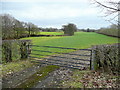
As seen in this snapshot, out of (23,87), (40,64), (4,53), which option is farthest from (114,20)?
(4,53)

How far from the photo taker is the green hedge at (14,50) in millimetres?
6055

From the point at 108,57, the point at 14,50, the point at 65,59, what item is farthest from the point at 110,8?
the point at 14,50

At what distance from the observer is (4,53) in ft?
19.8

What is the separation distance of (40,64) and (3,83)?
2310mm

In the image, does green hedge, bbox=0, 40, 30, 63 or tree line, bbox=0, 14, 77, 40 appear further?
tree line, bbox=0, 14, 77, 40

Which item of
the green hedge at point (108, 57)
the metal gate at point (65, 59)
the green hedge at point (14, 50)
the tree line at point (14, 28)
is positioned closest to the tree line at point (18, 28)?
the tree line at point (14, 28)

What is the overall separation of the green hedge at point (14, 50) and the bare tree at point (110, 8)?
16.0 feet

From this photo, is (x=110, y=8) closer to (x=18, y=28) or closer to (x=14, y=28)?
(x=14, y=28)

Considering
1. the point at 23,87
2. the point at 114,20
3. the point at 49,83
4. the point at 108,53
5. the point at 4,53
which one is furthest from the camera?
the point at 4,53

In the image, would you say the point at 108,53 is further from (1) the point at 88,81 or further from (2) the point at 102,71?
(1) the point at 88,81

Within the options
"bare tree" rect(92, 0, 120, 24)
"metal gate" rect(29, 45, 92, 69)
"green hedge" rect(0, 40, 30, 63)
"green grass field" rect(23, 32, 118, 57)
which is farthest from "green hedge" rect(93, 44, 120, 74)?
"green grass field" rect(23, 32, 118, 57)

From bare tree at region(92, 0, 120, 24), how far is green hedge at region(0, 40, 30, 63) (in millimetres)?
4874

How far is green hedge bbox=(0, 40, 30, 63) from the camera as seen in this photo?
19.9ft

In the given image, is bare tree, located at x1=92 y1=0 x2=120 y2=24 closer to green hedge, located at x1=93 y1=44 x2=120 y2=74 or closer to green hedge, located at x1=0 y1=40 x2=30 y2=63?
green hedge, located at x1=93 y1=44 x2=120 y2=74
